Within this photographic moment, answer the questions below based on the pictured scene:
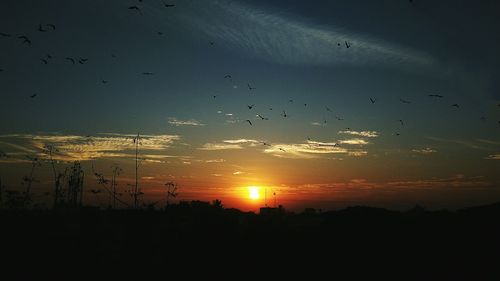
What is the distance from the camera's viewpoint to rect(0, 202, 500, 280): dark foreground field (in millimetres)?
20031

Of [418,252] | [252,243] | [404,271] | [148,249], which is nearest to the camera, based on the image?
[404,271]

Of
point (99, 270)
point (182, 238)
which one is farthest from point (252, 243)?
point (99, 270)

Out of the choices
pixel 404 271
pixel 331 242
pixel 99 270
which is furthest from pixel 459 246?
pixel 99 270

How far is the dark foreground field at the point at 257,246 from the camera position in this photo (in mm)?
20031

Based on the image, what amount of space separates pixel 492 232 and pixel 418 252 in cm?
501

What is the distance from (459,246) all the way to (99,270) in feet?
64.3

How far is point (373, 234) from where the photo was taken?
2573cm

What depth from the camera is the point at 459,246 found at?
2167cm

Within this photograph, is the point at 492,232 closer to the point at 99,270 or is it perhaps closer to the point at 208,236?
the point at 208,236

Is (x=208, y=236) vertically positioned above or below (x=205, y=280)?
above

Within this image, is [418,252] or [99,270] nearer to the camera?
[99,270]

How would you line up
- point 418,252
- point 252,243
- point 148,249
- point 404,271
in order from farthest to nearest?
1. point 252,243
2. point 148,249
3. point 418,252
4. point 404,271

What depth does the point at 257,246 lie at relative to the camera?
24.5 metres

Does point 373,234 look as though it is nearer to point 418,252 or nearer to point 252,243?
point 418,252
